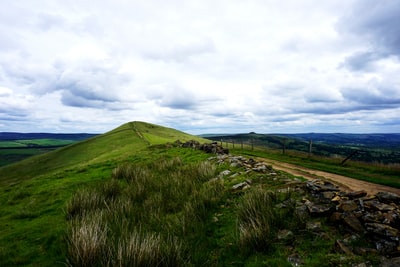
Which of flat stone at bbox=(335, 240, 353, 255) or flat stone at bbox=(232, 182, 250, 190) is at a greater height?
flat stone at bbox=(232, 182, 250, 190)

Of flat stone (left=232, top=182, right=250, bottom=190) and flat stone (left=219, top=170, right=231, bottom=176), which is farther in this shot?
flat stone (left=219, top=170, right=231, bottom=176)

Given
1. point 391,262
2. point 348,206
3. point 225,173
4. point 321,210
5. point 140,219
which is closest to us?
point 391,262

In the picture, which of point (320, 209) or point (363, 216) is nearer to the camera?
point (363, 216)

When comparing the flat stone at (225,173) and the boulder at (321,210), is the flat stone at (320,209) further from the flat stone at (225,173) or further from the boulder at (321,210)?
the flat stone at (225,173)

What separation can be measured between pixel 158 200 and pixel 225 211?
315 cm

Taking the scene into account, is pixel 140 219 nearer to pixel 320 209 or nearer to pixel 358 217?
pixel 320 209

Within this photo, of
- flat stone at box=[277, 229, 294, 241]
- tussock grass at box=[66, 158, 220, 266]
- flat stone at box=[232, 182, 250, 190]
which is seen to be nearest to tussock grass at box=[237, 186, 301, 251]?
flat stone at box=[277, 229, 294, 241]

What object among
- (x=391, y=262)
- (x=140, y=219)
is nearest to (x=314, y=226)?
(x=391, y=262)

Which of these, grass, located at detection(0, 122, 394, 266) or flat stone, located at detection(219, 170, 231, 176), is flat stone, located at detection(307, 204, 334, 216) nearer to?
grass, located at detection(0, 122, 394, 266)

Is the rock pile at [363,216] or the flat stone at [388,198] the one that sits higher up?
the flat stone at [388,198]

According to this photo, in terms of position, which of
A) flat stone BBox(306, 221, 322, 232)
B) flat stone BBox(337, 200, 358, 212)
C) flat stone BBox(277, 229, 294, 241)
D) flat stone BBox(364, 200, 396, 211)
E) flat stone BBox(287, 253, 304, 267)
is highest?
flat stone BBox(364, 200, 396, 211)

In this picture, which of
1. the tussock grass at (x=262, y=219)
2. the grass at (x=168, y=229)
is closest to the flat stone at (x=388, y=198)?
the grass at (x=168, y=229)

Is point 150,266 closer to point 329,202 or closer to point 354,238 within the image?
point 354,238

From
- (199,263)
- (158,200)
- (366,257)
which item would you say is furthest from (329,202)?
(158,200)
